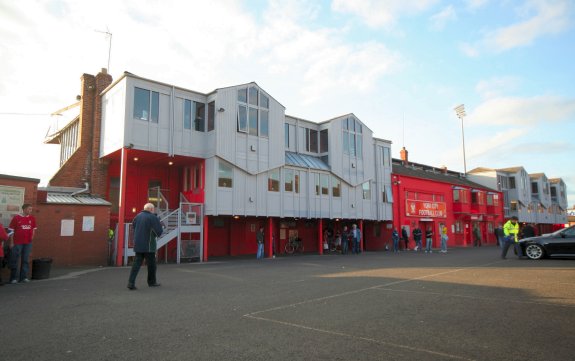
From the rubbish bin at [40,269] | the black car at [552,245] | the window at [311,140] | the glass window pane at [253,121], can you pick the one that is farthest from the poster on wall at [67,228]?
the black car at [552,245]

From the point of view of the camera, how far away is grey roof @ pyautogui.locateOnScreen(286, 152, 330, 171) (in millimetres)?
25422

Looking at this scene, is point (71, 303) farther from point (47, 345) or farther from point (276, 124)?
point (276, 124)

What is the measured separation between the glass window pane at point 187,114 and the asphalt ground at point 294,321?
40.4 feet

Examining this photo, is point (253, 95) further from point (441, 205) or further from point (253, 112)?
point (441, 205)

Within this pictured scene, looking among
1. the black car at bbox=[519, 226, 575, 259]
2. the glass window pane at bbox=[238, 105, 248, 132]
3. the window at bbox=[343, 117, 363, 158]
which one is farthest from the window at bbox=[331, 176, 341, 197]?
the black car at bbox=[519, 226, 575, 259]

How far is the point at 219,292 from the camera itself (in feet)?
29.2

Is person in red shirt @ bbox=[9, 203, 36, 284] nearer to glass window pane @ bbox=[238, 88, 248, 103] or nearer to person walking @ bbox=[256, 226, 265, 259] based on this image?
person walking @ bbox=[256, 226, 265, 259]

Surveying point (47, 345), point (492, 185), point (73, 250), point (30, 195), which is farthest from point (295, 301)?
point (492, 185)

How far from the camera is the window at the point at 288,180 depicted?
24.6 m

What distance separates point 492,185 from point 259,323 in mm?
52166

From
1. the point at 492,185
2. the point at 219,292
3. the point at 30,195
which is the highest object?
the point at 492,185

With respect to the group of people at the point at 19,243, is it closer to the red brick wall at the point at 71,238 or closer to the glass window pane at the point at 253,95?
the red brick wall at the point at 71,238

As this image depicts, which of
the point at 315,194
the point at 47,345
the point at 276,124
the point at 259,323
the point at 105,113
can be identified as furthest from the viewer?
the point at 315,194

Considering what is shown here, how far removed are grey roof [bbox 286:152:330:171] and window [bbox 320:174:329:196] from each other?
54cm
